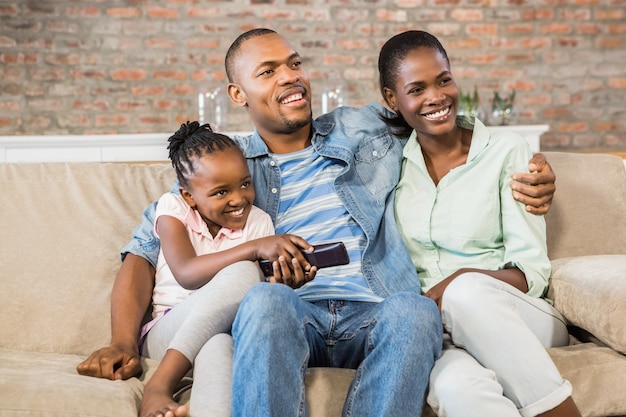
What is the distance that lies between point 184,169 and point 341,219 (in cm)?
39

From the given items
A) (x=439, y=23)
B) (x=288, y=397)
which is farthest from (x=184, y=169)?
(x=439, y=23)

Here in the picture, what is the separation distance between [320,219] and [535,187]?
49 cm

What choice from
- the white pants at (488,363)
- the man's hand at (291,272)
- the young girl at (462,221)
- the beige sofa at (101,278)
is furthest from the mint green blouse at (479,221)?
the man's hand at (291,272)

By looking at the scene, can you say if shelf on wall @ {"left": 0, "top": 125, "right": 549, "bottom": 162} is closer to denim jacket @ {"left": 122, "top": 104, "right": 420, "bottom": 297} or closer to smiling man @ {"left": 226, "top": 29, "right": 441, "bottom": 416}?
smiling man @ {"left": 226, "top": 29, "right": 441, "bottom": 416}

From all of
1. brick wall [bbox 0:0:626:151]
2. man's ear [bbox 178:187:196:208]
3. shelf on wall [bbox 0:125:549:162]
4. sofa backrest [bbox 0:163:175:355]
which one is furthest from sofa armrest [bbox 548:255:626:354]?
brick wall [bbox 0:0:626:151]

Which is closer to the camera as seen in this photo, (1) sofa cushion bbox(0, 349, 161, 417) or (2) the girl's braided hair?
(1) sofa cushion bbox(0, 349, 161, 417)

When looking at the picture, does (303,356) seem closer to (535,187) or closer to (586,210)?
(535,187)

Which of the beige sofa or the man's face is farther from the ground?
the man's face

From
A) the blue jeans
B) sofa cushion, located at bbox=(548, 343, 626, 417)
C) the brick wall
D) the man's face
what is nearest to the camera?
the blue jeans

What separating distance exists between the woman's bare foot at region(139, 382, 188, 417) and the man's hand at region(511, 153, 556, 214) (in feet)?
2.88

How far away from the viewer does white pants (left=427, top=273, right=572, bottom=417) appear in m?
1.33

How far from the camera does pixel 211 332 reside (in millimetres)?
1492

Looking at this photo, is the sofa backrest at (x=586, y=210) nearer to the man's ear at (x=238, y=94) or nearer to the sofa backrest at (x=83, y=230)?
the sofa backrest at (x=83, y=230)

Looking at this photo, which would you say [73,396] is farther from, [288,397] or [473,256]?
[473,256]
